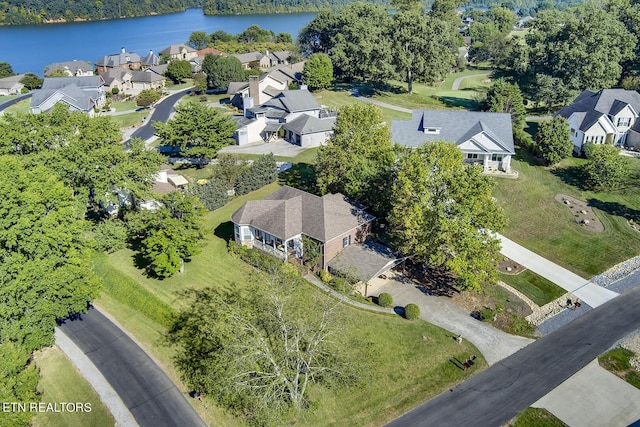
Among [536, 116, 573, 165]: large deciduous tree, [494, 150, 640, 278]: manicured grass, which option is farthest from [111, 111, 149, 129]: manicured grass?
[536, 116, 573, 165]: large deciduous tree

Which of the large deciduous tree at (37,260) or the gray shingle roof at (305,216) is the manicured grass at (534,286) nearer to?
the gray shingle roof at (305,216)

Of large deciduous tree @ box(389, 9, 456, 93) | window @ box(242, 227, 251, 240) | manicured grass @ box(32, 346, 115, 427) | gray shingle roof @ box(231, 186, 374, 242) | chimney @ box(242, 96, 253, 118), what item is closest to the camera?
manicured grass @ box(32, 346, 115, 427)

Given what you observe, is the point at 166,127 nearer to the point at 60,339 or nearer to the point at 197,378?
the point at 60,339

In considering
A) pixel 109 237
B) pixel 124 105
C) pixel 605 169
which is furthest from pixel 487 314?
pixel 124 105

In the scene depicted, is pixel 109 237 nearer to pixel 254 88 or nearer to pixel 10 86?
pixel 254 88

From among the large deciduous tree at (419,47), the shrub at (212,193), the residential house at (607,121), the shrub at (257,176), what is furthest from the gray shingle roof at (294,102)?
the residential house at (607,121)

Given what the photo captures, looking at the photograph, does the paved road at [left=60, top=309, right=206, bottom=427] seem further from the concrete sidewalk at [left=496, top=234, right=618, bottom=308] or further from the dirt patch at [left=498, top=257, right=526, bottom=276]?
the concrete sidewalk at [left=496, top=234, right=618, bottom=308]
